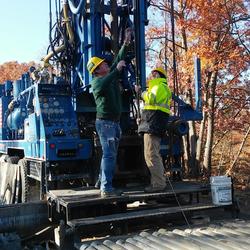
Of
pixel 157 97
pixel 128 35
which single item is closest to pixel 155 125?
pixel 157 97

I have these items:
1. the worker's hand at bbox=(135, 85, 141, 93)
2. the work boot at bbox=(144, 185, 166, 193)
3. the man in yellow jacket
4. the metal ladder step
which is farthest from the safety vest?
the metal ladder step

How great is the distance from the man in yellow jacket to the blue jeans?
514 millimetres

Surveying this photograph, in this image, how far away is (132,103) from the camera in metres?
8.30

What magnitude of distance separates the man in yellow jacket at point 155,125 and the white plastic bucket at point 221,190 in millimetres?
765

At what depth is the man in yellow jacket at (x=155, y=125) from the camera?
22.1 ft

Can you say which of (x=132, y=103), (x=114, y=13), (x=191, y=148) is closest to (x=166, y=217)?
(x=132, y=103)

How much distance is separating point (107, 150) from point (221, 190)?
1725 mm

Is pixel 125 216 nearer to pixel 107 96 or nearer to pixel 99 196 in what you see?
pixel 99 196

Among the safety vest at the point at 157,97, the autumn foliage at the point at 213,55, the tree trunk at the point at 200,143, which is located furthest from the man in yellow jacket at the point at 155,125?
the tree trunk at the point at 200,143

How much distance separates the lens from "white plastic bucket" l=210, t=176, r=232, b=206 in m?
6.51

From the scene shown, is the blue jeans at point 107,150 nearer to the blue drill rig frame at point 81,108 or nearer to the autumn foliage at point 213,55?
the blue drill rig frame at point 81,108

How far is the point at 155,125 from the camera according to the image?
22.2ft

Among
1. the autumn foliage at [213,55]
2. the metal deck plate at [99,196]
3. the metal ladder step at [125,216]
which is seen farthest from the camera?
the autumn foliage at [213,55]

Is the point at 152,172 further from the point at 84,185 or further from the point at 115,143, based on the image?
the point at 84,185
